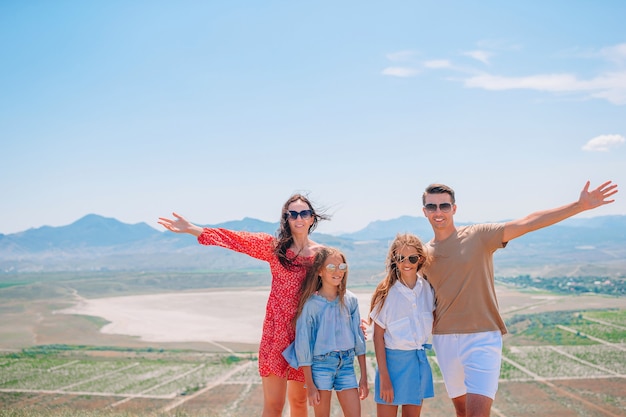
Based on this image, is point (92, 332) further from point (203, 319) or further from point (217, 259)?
point (217, 259)

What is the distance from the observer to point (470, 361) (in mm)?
4223

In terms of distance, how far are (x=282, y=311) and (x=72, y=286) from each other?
105 metres

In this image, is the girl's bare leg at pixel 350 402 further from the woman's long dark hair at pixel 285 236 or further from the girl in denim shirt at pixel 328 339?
the woman's long dark hair at pixel 285 236

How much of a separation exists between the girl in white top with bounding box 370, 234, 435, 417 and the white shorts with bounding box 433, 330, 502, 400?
0.15 m

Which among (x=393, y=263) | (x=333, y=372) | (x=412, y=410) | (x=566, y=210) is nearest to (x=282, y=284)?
(x=333, y=372)

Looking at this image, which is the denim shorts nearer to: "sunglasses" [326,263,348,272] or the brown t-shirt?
"sunglasses" [326,263,348,272]

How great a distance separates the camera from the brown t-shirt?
4281 mm

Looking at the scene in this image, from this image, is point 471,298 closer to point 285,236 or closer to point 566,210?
point 566,210

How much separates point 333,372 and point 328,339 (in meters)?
0.25

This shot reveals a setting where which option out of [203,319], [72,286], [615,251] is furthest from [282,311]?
[615,251]

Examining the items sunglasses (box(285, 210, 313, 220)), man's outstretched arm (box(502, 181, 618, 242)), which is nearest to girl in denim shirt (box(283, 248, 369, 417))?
sunglasses (box(285, 210, 313, 220))

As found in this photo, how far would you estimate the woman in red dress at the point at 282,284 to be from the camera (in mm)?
4539

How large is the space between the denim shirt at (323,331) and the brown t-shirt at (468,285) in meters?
0.64

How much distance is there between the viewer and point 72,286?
99688 mm
